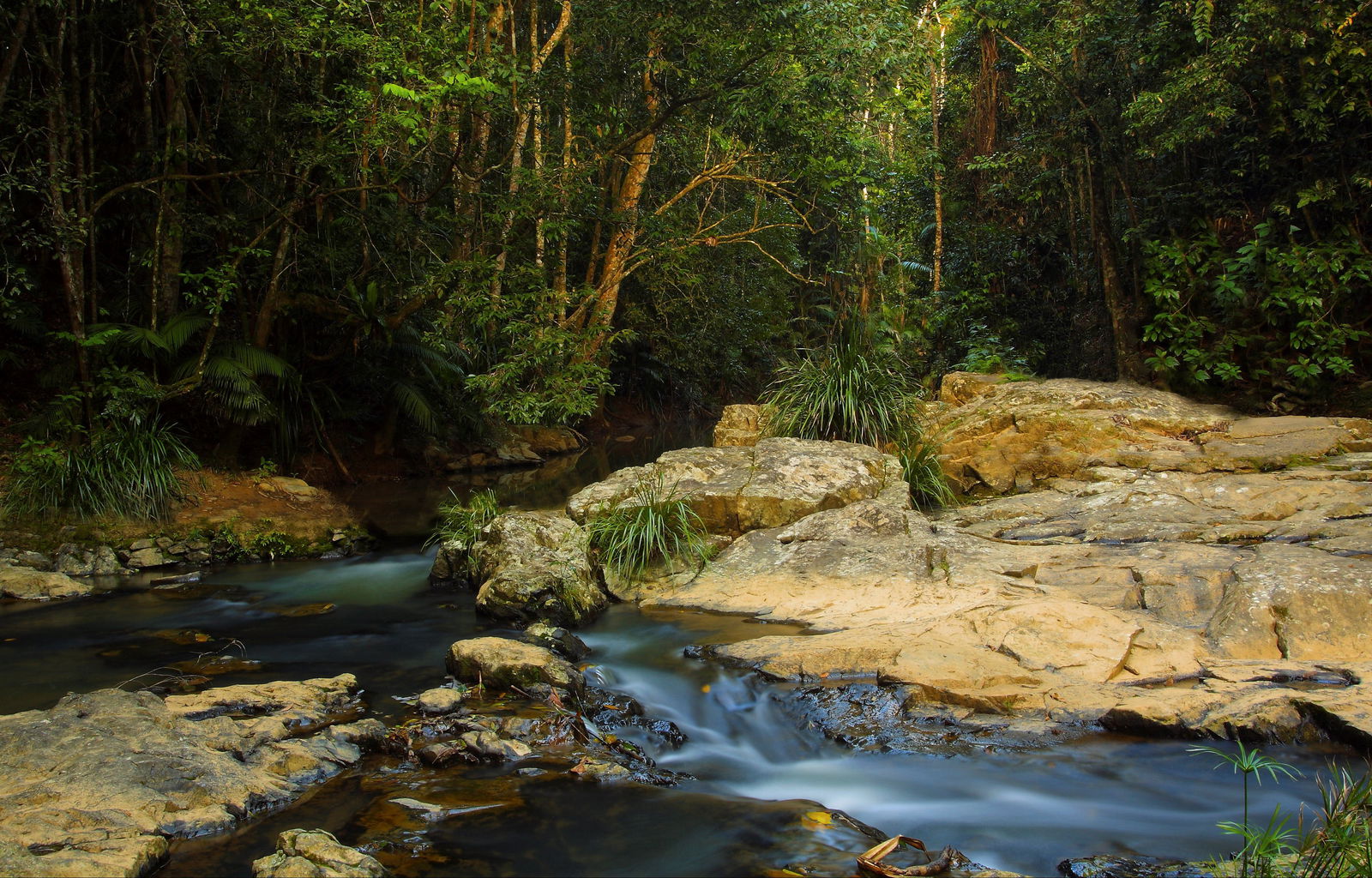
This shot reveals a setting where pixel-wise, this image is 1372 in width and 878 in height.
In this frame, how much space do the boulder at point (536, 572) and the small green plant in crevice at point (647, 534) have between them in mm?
246

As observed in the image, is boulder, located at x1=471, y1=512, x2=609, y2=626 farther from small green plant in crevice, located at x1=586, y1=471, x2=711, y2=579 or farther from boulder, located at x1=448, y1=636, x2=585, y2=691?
boulder, located at x1=448, y1=636, x2=585, y2=691

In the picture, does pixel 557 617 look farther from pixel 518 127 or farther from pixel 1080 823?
pixel 518 127

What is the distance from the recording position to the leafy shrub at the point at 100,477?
927 cm

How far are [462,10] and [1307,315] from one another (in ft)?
34.2

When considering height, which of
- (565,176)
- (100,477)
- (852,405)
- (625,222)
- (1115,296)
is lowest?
(100,477)

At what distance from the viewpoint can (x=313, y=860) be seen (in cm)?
320

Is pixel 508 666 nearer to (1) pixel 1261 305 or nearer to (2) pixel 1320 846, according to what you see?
(2) pixel 1320 846

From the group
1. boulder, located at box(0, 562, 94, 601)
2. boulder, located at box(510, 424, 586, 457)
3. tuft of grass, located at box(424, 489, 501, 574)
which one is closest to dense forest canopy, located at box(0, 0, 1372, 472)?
tuft of grass, located at box(424, 489, 501, 574)

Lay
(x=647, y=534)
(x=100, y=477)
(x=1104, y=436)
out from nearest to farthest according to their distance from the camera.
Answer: (x=647, y=534) < (x=1104, y=436) < (x=100, y=477)

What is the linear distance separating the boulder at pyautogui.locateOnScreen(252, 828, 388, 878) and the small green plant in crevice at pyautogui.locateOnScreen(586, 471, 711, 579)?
4.62m

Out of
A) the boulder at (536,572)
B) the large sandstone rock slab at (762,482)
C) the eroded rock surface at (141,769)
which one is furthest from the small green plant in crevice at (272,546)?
the eroded rock surface at (141,769)

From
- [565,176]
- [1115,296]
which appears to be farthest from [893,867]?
[1115,296]

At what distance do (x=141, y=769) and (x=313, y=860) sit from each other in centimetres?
118

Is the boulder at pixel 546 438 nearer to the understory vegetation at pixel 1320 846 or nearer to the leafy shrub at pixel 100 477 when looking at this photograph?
the leafy shrub at pixel 100 477
